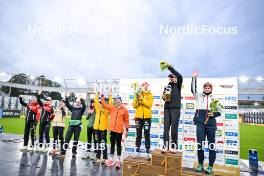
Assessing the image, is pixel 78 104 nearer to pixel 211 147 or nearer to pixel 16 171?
pixel 16 171

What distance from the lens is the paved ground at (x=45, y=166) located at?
553cm

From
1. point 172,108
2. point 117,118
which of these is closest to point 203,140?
point 172,108

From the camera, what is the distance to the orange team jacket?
6314 millimetres

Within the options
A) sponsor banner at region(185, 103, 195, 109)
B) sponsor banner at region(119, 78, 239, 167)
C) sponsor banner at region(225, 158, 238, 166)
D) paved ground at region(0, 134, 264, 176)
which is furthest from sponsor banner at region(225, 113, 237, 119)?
paved ground at region(0, 134, 264, 176)

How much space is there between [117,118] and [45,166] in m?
2.32

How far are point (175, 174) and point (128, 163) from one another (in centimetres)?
107

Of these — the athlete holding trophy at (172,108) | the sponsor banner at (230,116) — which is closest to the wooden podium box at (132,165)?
the athlete holding trophy at (172,108)

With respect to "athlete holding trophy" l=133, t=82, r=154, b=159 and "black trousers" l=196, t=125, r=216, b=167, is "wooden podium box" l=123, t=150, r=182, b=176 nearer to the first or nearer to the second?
"black trousers" l=196, t=125, r=216, b=167

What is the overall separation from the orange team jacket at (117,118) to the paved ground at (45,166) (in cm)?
113

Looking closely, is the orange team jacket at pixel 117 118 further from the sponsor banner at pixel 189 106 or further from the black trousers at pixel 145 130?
the sponsor banner at pixel 189 106

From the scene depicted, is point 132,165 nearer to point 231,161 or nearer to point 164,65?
point 164,65

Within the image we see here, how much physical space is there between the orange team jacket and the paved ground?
1128mm

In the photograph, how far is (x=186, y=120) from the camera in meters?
7.80

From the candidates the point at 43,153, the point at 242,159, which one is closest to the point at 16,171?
the point at 43,153
